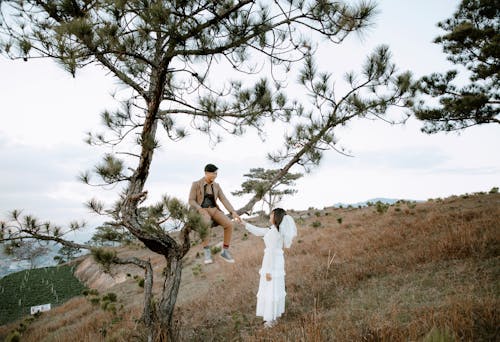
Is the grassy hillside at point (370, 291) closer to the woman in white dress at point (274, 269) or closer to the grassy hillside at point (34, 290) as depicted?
the woman in white dress at point (274, 269)

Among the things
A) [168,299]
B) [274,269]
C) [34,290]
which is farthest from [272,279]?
[34,290]

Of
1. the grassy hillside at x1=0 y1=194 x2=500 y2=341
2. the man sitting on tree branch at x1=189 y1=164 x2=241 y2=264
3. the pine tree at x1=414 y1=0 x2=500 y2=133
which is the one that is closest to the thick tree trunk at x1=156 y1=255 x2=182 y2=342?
the grassy hillside at x1=0 y1=194 x2=500 y2=341

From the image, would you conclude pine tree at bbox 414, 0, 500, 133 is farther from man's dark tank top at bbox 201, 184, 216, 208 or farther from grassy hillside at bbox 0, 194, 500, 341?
man's dark tank top at bbox 201, 184, 216, 208

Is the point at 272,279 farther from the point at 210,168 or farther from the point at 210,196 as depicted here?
the point at 210,168

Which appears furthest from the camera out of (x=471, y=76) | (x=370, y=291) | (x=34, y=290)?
(x=34, y=290)

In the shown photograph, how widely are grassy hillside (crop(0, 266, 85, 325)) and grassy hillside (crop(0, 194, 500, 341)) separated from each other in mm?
7500

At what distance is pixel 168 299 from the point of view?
4.02 m

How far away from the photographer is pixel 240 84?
153 inches

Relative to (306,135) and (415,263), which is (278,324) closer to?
(306,135)

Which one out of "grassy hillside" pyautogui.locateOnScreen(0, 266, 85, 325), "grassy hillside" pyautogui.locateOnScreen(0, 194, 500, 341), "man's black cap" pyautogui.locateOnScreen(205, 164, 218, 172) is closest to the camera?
"grassy hillside" pyautogui.locateOnScreen(0, 194, 500, 341)

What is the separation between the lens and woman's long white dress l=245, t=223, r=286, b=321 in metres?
4.59

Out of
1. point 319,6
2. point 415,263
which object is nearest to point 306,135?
point 319,6

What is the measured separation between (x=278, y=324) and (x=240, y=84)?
3666 millimetres

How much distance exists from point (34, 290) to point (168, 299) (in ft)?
67.9
